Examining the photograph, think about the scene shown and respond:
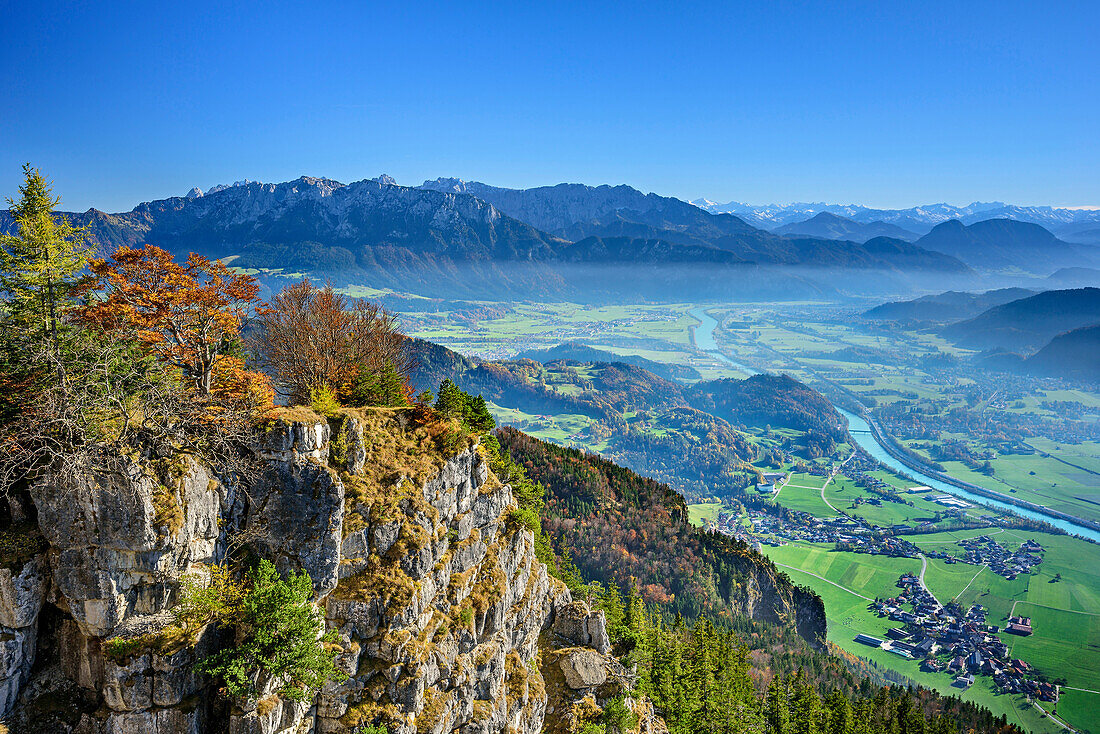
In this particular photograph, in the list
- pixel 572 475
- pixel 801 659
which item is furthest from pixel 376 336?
pixel 801 659

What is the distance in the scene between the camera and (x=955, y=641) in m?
125

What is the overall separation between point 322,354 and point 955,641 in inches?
5807

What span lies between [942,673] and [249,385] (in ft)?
457

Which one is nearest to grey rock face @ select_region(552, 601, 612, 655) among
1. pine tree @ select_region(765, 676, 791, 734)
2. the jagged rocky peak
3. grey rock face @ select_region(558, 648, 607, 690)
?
grey rock face @ select_region(558, 648, 607, 690)

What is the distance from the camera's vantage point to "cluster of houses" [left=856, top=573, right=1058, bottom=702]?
370 ft

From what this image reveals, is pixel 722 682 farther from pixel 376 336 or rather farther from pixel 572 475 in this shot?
pixel 572 475

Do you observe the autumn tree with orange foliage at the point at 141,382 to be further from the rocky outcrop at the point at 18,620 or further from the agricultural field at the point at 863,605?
the agricultural field at the point at 863,605

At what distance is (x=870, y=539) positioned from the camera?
17825 centimetres

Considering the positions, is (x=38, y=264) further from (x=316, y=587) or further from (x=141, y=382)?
(x=316, y=587)

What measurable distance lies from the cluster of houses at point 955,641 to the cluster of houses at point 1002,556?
92.3 feet

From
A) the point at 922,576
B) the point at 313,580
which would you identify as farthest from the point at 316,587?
the point at 922,576

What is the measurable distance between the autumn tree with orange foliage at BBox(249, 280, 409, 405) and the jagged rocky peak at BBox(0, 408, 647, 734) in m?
Result: 2.48

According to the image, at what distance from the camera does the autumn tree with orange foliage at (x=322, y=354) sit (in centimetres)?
3259

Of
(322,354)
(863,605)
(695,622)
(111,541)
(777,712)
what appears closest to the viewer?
(111,541)
